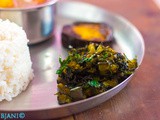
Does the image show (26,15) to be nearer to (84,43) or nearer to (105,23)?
(84,43)

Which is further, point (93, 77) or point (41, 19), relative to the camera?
point (41, 19)

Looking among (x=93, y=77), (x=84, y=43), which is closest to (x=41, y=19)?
(x=84, y=43)

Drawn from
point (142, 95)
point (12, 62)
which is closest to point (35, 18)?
point (12, 62)

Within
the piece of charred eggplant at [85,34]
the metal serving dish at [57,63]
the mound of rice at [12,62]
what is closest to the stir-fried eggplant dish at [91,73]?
the metal serving dish at [57,63]

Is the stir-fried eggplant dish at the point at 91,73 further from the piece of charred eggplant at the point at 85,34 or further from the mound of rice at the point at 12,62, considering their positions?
the piece of charred eggplant at the point at 85,34

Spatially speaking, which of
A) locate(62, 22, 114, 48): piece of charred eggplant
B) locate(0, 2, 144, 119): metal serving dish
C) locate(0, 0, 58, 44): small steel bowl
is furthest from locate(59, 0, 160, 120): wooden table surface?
locate(0, 0, 58, 44): small steel bowl

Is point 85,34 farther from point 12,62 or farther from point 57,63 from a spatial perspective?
point 12,62
